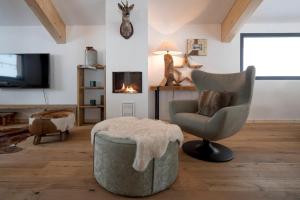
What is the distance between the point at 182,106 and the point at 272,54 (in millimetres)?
2680

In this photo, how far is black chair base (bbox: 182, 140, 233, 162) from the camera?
2187 millimetres

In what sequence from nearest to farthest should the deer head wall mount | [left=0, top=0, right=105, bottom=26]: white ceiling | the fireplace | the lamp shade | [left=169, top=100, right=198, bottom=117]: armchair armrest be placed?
1. [left=169, top=100, right=198, bottom=117]: armchair armrest
2. the deer head wall mount
3. [left=0, top=0, right=105, bottom=26]: white ceiling
4. the fireplace
5. the lamp shade

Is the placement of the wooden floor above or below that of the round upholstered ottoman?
below

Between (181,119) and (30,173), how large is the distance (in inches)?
63.8

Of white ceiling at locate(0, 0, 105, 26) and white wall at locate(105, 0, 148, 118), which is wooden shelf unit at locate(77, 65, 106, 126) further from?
white ceiling at locate(0, 0, 105, 26)

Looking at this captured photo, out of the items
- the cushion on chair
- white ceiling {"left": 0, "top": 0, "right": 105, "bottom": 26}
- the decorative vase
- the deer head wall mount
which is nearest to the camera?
the cushion on chair

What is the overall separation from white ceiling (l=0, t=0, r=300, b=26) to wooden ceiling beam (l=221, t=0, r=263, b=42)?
12 centimetres

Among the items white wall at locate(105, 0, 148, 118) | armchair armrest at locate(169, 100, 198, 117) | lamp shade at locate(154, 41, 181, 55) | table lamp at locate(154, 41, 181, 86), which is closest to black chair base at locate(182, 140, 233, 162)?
armchair armrest at locate(169, 100, 198, 117)

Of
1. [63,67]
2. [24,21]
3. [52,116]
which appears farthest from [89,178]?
[24,21]

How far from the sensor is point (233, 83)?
2.50m

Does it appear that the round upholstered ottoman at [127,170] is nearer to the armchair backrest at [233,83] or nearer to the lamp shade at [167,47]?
the armchair backrest at [233,83]

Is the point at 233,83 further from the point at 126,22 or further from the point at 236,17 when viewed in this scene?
the point at 126,22

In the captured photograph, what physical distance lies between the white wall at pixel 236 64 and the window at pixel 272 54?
11 cm

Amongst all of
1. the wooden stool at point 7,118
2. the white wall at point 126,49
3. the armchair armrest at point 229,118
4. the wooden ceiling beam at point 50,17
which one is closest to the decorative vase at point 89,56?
the white wall at point 126,49
